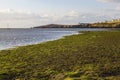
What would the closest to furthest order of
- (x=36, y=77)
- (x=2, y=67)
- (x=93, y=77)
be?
1. (x=93, y=77)
2. (x=36, y=77)
3. (x=2, y=67)

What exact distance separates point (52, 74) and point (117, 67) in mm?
4897

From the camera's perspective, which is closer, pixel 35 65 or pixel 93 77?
pixel 93 77

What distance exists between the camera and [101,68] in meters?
20.8

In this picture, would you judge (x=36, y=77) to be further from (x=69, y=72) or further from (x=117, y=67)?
(x=117, y=67)

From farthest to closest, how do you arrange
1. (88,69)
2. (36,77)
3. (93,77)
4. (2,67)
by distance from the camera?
(2,67)
(88,69)
(36,77)
(93,77)

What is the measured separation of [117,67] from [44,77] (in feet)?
18.1

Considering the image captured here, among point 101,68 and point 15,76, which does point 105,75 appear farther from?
point 15,76

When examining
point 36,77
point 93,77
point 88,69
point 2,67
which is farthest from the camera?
point 2,67

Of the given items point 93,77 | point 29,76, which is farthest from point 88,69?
point 29,76

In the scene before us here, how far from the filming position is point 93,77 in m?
17.8

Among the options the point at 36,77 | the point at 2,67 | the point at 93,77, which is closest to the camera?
the point at 93,77

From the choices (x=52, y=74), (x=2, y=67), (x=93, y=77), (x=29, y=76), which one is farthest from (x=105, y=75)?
(x=2, y=67)

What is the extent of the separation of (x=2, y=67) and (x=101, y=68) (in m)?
7.90

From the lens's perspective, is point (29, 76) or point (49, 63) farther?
point (49, 63)
